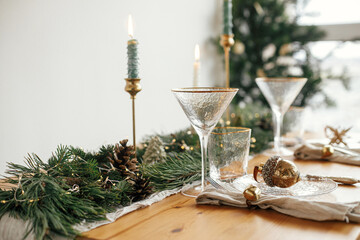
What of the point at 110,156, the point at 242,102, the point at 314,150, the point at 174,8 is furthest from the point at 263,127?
the point at 242,102

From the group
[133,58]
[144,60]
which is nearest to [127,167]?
[133,58]

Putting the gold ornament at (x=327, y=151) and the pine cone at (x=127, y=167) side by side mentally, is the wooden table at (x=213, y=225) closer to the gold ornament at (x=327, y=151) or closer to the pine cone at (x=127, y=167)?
the pine cone at (x=127, y=167)

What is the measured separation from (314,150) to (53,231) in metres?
0.79

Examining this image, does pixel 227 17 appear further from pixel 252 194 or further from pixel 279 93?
pixel 252 194

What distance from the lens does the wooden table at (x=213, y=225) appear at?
0.59m

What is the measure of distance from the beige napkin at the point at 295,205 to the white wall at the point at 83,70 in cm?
78

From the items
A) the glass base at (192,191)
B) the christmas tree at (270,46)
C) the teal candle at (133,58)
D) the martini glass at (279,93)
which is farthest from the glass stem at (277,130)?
the christmas tree at (270,46)

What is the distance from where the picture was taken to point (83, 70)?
1513 mm

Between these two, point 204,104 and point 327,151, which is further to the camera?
point 327,151

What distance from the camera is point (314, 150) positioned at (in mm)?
1116

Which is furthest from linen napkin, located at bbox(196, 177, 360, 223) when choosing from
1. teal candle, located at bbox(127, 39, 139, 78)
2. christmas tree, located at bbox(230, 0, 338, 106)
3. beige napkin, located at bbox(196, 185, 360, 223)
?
christmas tree, located at bbox(230, 0, 338, 106)

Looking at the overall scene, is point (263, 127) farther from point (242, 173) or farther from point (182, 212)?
point (182, 212)

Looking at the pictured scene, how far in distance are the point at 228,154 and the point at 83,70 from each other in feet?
2.96

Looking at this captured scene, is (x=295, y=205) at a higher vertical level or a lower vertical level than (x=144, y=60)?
lower
